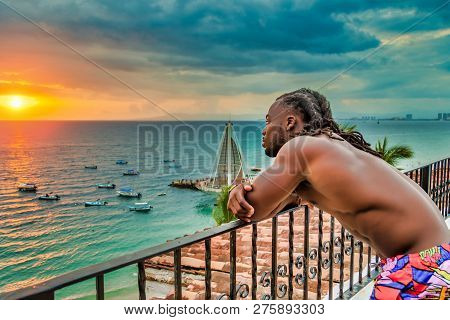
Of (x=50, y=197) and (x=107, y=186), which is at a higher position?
(x=107, y=186)

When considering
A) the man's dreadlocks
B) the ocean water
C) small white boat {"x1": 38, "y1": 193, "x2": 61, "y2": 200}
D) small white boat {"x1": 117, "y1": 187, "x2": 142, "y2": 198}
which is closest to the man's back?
the man's dreadlocks

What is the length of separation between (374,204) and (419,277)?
0.28 metres

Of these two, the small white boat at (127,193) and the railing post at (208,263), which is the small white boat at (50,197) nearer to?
the small white boat at (127,193)

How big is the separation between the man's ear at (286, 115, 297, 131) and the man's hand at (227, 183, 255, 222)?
0.37 m

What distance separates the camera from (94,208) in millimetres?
52125

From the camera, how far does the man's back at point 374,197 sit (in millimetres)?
1346

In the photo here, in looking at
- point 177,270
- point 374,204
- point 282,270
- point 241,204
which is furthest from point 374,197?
point 282,270

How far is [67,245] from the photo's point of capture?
4147 centimetres

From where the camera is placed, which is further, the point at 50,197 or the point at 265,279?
the point at 50,197

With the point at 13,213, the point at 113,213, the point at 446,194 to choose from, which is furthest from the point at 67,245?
the point at 446,194

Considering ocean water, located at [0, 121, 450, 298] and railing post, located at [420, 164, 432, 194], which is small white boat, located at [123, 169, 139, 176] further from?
railing post, located at [420, 164, 432, 194]

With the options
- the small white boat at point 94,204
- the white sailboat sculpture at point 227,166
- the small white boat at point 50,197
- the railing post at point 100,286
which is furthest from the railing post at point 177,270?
the small white boat at point 50,197

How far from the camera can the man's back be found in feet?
4.42

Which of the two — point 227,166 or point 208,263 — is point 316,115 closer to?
point 208,263
